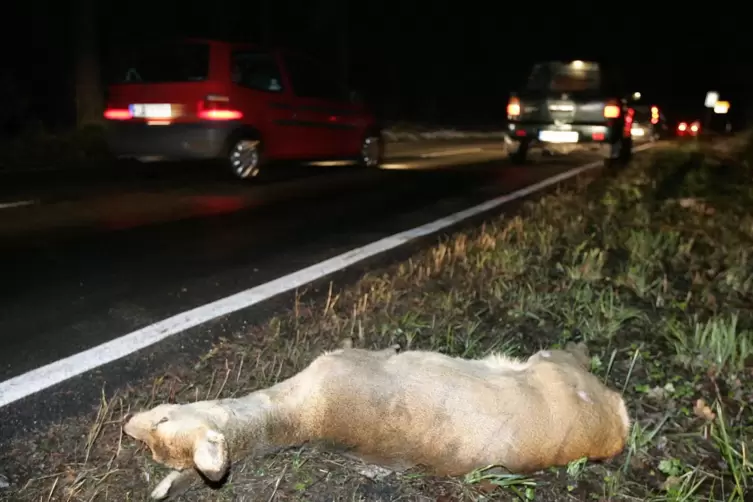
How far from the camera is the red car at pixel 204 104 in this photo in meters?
9.70

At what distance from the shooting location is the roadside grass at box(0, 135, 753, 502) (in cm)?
271

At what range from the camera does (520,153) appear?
1377cm

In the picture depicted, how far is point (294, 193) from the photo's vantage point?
9.46m

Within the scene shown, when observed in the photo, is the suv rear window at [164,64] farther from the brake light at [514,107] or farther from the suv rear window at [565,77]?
the suv rear window at [565,77]

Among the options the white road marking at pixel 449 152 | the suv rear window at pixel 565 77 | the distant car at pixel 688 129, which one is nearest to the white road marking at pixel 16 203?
the white road marking at pixel 449 152

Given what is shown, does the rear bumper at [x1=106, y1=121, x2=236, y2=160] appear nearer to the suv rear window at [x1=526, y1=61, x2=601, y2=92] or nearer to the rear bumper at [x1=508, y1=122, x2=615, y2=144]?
the rear bumper at [x1=508, y1=122, x2=615, y2=144]

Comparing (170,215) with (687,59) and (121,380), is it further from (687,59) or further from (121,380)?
(687,59)

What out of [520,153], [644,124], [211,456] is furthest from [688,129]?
[211,456]

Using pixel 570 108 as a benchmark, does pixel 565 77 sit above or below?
above

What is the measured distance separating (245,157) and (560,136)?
5422mm

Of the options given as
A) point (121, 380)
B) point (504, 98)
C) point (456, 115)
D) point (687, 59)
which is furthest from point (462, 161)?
point (687, 59)

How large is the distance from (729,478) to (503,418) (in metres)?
0.88

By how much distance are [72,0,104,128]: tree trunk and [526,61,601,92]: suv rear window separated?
777 centimetres

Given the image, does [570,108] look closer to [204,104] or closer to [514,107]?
[514,107]
